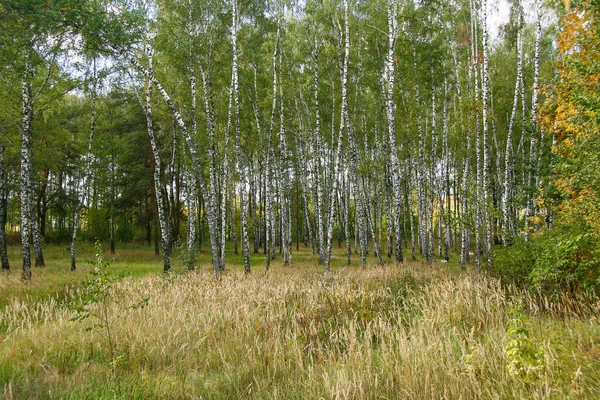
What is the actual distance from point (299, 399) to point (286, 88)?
17.6 m

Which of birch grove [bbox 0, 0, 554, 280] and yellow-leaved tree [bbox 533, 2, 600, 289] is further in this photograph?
birch grove [bbox 0, 0, 554, 280]

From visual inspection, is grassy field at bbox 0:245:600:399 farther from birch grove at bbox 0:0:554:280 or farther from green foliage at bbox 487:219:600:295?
birch grove at bbox 0:0:554:280

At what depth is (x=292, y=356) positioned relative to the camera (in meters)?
4.30

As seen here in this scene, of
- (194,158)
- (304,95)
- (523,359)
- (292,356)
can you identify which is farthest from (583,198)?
(304,95)

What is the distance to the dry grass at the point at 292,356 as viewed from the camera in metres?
3.06

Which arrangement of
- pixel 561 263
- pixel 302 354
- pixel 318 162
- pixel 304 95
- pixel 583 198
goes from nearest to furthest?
1. pixel 302 354
2. pixel 561 263
3. pixel 583 198
4. pixel 318 162
5. pixel 304 95

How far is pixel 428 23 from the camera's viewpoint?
58.5 feet

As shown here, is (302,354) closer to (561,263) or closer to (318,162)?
(561,263)

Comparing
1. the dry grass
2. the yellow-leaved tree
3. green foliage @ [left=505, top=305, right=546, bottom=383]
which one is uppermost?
the yellow-leaved tree

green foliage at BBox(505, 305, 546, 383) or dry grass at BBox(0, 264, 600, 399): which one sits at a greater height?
green foliage at BBox(505, 305, 546, 383)

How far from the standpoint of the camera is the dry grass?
121 inches

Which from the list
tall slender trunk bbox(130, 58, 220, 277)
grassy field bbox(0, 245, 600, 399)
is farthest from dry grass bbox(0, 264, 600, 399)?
tall slender trunk bbox(130, 58, 220, 277)

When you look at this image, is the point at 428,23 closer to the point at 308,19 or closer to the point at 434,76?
the point at 434,76

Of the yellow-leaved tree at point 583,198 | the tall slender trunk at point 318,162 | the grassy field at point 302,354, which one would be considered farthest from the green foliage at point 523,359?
the tall slender trunk at point 318,162
